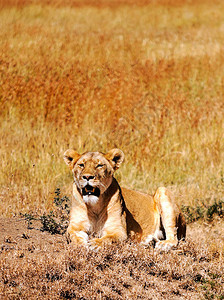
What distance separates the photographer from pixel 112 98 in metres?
9.82

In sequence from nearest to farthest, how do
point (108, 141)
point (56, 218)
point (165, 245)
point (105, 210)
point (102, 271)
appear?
1. point (102, 271)
2. point (105, 210)
3. point (165, 245)
4. point (56, 218)
5. point (108, 141)

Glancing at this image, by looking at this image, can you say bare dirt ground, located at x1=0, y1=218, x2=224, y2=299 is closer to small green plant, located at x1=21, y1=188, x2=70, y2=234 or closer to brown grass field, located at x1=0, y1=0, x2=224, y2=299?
brown grass field, located at x1=0, y1=0, x2=224, y2=299

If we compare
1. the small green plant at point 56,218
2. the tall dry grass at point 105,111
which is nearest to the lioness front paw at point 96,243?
the small green plant at point 56,218

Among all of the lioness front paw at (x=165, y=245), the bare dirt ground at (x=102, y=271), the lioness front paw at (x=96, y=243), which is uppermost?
the lioness front paw at (x=96, y=243)

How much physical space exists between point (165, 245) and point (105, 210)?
0.83 meters

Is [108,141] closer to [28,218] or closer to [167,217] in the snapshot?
[28,218]

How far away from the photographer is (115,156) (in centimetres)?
513

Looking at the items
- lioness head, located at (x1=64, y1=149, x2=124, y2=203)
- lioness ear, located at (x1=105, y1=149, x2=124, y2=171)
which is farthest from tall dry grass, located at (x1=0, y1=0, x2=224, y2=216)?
lioness ear, located at (x1=105, y1=149, x2=124, y2=171)

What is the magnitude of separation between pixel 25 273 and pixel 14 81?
6.02m

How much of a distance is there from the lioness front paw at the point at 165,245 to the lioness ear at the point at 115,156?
1.02 m

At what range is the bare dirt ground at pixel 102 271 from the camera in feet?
13.5

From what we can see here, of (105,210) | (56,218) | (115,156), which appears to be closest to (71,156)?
(115,156)

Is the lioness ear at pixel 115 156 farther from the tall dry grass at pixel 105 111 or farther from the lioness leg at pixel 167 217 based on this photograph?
the tall dry grass at pixel 105 111

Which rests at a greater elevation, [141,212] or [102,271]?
[141,212]
